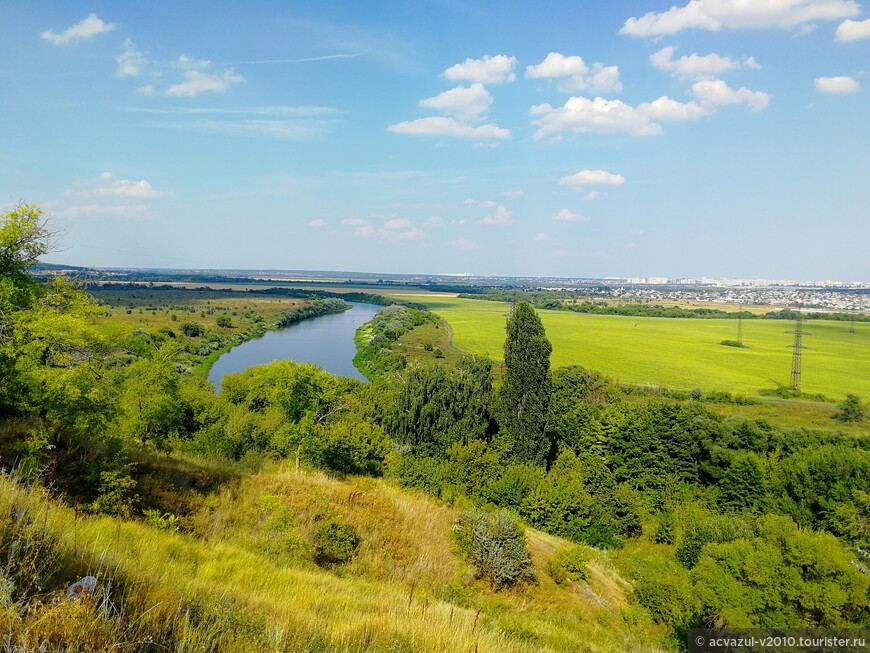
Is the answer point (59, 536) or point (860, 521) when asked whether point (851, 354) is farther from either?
point (59, 536)

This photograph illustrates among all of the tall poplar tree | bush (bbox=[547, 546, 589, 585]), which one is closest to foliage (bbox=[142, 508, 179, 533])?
bush (bbox=[547, 546, 589, 585])

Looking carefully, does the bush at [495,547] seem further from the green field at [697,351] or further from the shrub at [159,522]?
the green field at [697,351]

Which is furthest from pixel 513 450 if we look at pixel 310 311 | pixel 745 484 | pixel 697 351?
pixel 310 311

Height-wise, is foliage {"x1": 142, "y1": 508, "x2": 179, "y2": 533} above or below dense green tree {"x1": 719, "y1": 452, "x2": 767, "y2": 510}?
above

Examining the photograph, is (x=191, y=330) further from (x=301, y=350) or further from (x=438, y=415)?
(x=438, y=415)

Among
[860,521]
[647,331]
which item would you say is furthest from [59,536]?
[647,331]

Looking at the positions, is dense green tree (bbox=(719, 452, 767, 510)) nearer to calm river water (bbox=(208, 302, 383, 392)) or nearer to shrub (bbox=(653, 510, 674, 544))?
shrub (bbox=(653, 510, 674, 544))

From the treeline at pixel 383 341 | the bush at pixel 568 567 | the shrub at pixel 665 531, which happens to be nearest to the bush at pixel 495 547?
the bush at pixel 568 567
